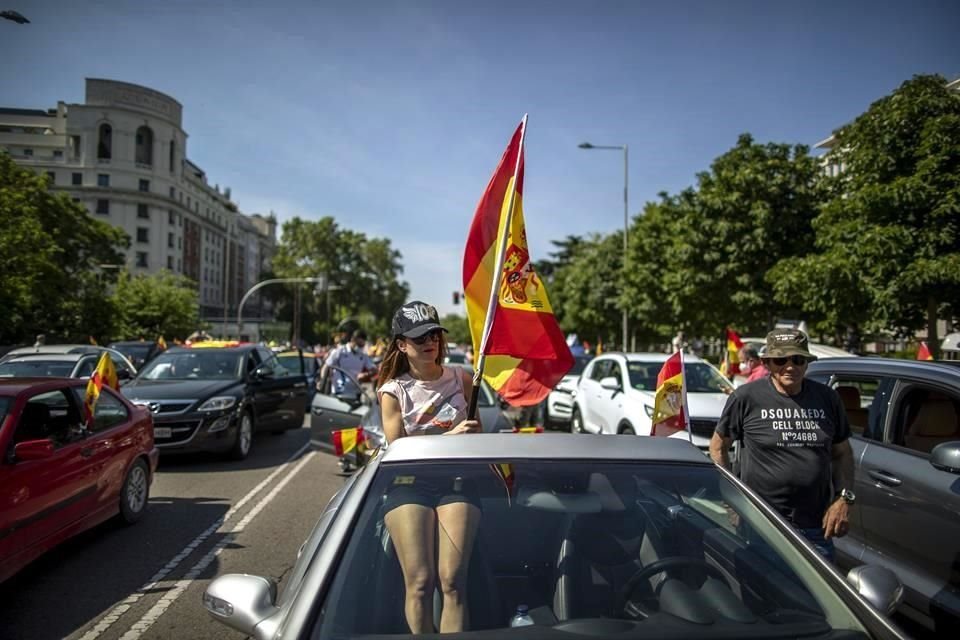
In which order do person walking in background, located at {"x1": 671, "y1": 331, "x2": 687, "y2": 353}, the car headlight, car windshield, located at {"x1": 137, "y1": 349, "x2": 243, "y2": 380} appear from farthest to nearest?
1. car windshield, located at {"x1": 137, "y1": 349, "x2": 243, "y2": 380}
2. the car headlight
3. person walking in background, located at {"x1": 671, "y1": 331, "x2": 687, "y2": 353}

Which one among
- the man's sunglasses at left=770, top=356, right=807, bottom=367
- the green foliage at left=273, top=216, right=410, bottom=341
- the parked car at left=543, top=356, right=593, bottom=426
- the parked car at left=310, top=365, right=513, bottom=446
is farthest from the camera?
the green foliage at left=273, top=216, right=410, bottom=341

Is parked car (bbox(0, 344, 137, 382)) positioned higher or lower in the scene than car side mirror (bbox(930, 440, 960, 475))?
lower

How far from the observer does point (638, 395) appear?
10.2 meters

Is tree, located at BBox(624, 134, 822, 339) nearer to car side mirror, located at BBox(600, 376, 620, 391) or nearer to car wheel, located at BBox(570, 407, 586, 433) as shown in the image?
car wheel, located at BBox(570, 407, 586, 433)

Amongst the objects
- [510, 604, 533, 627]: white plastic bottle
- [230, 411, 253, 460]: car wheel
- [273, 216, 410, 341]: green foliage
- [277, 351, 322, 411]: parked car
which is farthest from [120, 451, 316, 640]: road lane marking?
[273, 216, 410, 341]: green foliage

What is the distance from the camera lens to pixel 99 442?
19.2ft

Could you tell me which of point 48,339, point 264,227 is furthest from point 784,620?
point 264,227

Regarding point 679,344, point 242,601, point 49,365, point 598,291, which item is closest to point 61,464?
point 242,601

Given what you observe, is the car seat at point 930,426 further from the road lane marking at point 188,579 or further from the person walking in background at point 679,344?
the road lane marking at point 188,579

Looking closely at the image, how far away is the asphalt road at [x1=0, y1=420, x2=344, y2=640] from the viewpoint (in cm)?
418

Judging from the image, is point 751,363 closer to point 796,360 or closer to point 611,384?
point 611,384

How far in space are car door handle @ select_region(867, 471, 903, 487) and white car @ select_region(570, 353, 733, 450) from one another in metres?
4.77

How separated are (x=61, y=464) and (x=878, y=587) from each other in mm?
5178

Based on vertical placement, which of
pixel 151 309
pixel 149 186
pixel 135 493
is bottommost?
pixel 135 493
